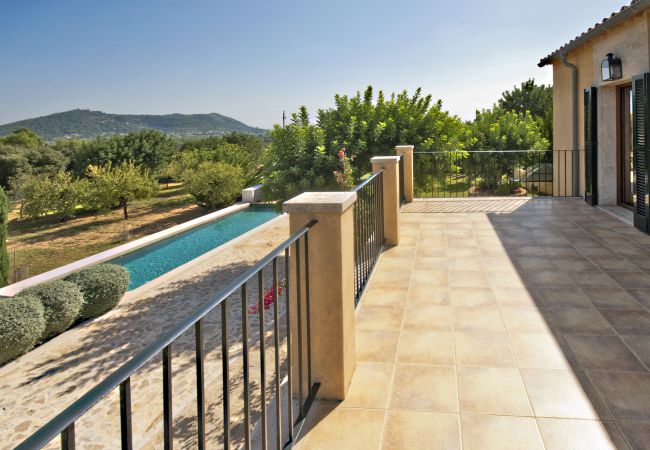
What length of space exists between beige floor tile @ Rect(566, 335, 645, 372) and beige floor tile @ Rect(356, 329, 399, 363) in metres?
1.17

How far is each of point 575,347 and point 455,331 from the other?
79 cm

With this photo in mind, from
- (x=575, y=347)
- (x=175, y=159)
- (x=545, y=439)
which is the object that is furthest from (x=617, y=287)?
(x=175, y=159)

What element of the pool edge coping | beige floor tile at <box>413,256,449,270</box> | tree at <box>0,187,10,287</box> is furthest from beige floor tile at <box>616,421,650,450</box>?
tree at <box>0,187,10,287</box>

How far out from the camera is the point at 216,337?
7660 mm

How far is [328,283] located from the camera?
2602 mm

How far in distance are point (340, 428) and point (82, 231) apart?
24.8 metres

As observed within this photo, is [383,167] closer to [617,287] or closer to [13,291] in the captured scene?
[617,287]

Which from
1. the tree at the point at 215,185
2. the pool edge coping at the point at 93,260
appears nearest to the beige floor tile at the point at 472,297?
the pool edge coping at the point at 93,260

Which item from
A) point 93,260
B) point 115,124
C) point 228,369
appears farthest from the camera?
point 115,124

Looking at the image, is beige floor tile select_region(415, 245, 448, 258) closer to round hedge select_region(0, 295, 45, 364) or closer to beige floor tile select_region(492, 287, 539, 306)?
beige floor tile select_region(492, 287, 539, 306)

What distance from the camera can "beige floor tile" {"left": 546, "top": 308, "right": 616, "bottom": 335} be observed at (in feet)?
11.6

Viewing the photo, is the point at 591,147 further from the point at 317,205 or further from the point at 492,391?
the point at 317,205

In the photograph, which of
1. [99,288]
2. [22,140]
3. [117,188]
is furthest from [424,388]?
[22,140]

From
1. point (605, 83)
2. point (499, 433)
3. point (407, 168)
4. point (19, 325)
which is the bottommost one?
point (19, 325)
